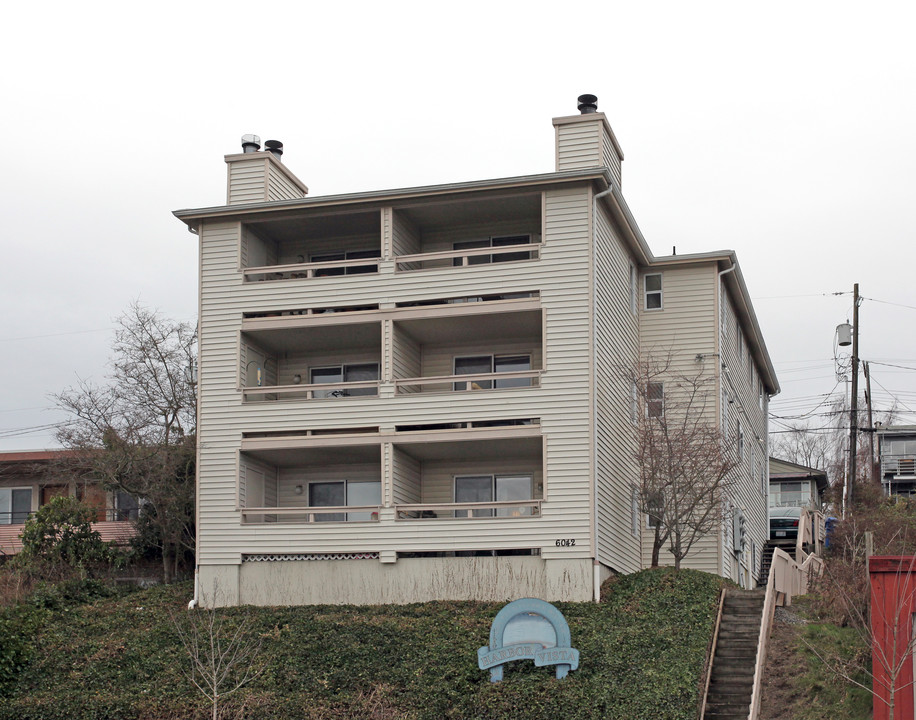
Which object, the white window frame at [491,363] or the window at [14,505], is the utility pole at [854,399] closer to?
the white window frame at [491,363]

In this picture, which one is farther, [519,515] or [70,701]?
[519,515]

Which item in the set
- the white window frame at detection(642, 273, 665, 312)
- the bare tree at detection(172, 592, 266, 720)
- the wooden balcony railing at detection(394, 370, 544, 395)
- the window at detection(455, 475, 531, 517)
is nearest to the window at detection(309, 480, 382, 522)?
the window at detection(455, 475, 531, 517)

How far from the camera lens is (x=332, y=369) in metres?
35.9

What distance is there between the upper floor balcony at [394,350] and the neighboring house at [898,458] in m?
51.3

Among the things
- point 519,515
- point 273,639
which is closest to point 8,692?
point 273,639

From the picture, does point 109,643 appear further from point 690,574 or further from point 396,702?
point 690,574

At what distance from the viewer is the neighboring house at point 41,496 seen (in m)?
41.7

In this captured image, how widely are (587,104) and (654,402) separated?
879 centimetres

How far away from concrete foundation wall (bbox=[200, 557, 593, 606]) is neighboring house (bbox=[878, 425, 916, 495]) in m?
54.0

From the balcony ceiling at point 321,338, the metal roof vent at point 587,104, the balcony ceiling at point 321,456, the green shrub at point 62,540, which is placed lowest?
the green shrub at point 62,540

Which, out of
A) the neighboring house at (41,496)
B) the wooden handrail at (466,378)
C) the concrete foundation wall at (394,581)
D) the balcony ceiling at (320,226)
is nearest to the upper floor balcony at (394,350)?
the wooden handrail at (466,378)

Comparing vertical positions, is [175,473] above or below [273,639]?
above

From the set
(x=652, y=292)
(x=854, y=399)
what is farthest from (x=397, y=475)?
(x=854, y=399)

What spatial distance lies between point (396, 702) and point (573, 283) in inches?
466
